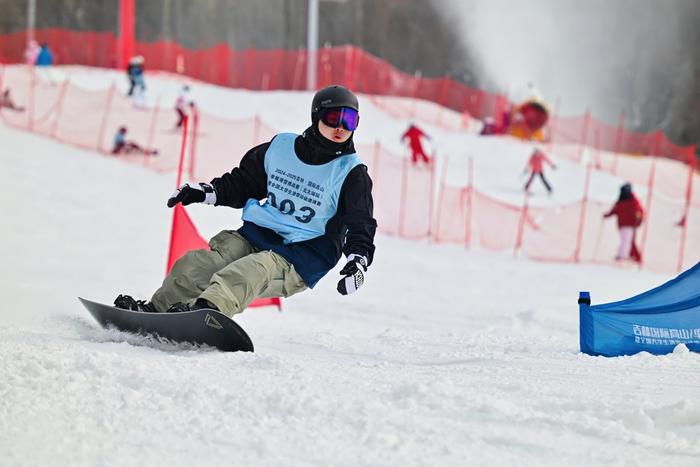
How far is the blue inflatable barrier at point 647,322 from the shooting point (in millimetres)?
4301

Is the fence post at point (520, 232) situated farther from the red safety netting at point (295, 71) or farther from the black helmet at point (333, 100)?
the red safety netting at point (295, 71)

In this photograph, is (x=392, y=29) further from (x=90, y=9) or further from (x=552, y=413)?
(x=552, y=413)

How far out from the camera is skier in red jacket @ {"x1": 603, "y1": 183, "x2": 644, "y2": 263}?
13.1 meters

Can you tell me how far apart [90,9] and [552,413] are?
Result: 107 feet

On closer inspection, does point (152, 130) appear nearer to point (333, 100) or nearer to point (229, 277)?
point (333, 100)

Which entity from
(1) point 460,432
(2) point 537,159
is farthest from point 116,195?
(1) point 460,432

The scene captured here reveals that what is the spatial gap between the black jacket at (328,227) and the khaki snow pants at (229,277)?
58 mm

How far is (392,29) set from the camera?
3541 cm

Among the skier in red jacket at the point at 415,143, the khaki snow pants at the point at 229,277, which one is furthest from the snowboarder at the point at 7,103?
the khaki snow pants at the point at 229,277

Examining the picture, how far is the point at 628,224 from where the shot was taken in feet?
43.1

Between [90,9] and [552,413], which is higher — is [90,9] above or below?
above

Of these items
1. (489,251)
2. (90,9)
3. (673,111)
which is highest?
(90,9)

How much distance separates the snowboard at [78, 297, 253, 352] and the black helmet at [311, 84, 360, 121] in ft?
3.65

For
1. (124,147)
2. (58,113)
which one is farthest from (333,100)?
(58,113)
